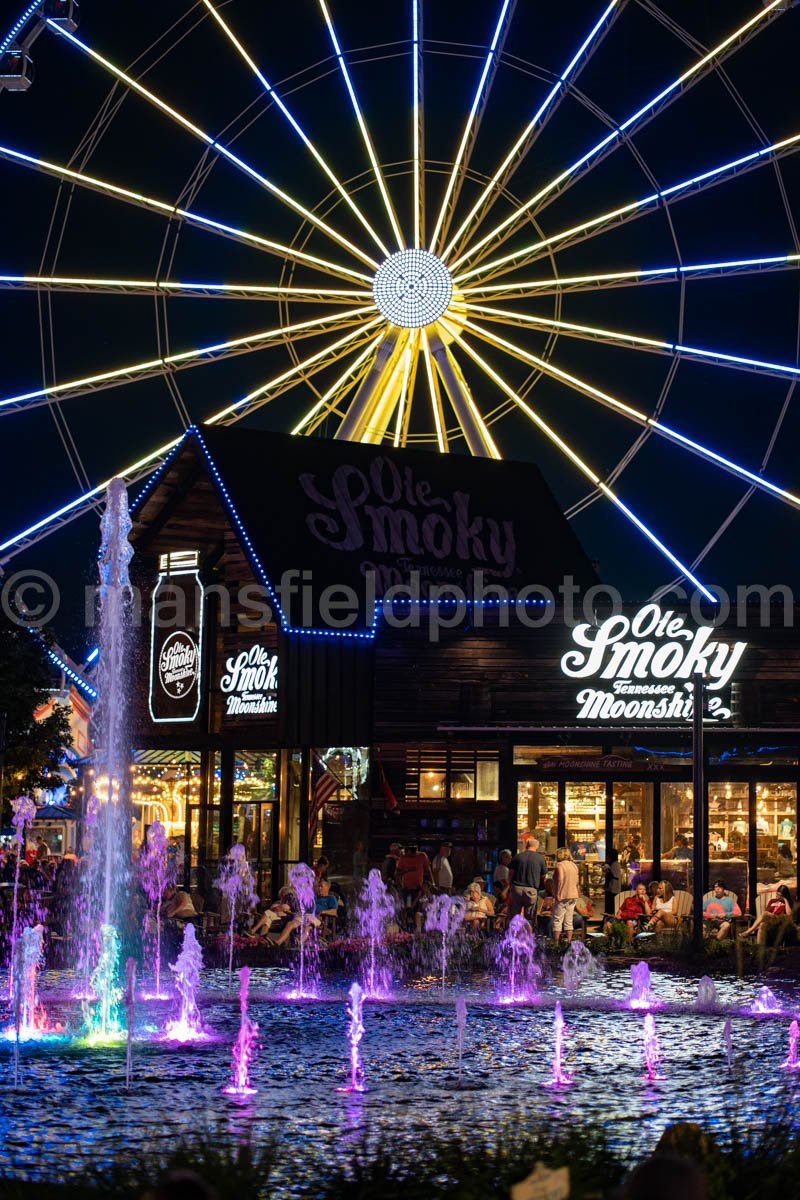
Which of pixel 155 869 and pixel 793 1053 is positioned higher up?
pixel 155 869

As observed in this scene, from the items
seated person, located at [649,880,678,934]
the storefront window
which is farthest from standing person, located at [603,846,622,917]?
the storefront window

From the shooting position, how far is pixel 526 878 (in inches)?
928

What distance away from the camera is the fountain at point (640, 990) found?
1719 cm

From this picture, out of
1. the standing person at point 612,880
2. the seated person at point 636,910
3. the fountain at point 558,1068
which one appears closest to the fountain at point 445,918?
the seated person at point 636,910

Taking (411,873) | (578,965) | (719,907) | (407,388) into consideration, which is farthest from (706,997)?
(407,388)

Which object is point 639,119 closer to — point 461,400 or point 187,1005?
point 461,400

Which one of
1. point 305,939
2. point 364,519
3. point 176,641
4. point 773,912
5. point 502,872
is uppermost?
point 364,519

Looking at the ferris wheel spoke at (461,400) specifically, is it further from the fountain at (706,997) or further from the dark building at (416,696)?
the fountain at (706,997)

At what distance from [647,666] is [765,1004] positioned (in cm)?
1232

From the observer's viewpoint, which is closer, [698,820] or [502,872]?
[698,820]

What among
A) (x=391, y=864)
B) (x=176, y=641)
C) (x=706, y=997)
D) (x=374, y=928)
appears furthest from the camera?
(x=176, y=641)

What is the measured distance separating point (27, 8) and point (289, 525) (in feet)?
32.6

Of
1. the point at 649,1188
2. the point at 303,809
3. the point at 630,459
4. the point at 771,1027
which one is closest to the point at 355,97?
the point at 630,459

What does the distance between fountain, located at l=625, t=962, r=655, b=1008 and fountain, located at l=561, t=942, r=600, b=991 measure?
6.27ft
